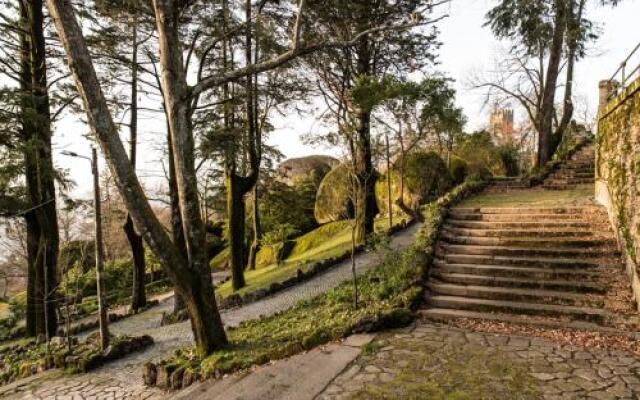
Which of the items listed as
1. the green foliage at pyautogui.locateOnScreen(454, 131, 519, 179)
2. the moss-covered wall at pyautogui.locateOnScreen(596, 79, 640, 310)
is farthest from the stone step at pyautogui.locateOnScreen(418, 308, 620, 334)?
the green foliage at pyautogui.locateOnScreen(454, 131, 519, 179)

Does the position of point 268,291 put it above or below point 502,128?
below

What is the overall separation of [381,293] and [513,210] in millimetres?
4395

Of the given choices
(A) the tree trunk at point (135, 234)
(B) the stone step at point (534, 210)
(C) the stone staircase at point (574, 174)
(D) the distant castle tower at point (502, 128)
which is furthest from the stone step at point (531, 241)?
(D) the distant castle tower at point (502, 128)

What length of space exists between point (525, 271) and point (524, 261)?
34 cm

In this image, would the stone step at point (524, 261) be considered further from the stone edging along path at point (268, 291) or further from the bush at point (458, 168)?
the bush at point (458, 168)

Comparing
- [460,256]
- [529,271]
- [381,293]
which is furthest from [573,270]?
[381,293]

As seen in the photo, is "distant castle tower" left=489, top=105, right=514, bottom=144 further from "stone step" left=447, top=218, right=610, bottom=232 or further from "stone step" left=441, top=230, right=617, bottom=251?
"stone step" left=441, top=230, right=617, bottom=251

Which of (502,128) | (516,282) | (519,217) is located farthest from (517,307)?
(502,128)

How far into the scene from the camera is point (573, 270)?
21.4 feet

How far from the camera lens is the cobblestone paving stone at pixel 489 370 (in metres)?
3.94

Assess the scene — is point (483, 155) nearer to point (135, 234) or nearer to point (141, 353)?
point (135, 234)

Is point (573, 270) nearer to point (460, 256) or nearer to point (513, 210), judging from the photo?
point (460, 256)

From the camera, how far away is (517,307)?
19.6 ft

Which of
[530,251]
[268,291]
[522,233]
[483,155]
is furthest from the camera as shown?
[483,155]
